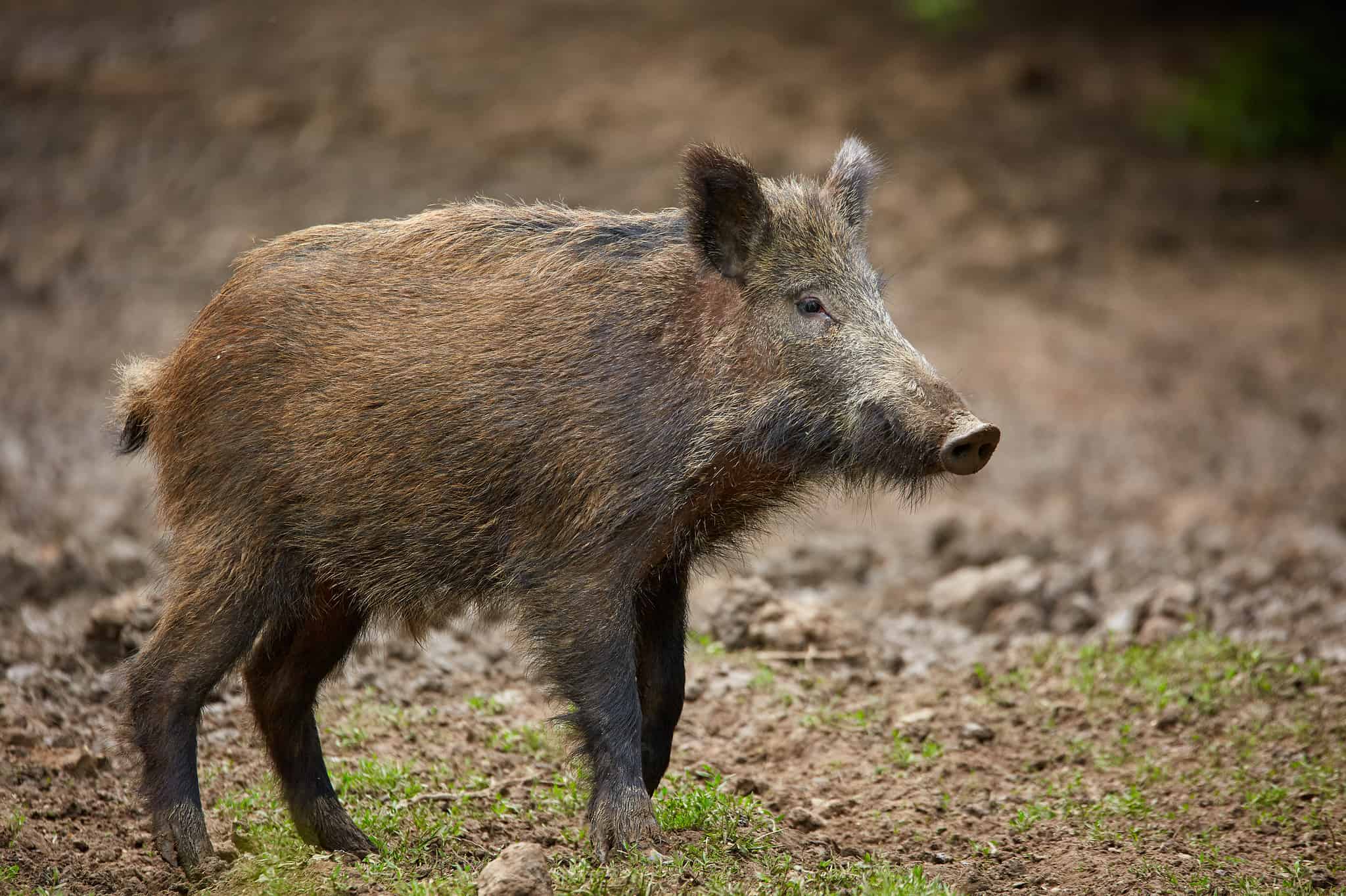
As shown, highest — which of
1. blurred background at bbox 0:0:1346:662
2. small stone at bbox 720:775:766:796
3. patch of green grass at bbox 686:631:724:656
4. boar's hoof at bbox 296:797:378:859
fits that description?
blurred background at bbox 0:0:1346:662

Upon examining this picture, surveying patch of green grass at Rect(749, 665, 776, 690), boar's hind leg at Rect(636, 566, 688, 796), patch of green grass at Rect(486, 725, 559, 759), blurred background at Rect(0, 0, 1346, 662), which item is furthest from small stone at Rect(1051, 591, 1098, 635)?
boar's hind leg at Rect(636, 566, 688, 796)

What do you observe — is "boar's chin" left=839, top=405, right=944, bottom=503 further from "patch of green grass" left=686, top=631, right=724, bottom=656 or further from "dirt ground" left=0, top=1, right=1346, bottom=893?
"patch of green grass" left=686, top=631, right=724, bottom=656

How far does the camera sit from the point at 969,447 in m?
4.29

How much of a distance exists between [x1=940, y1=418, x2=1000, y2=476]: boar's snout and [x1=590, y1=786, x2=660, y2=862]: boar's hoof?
1.29 meters

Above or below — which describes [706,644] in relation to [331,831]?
above

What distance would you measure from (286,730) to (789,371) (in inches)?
77.3

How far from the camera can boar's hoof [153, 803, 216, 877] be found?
14.7 ft

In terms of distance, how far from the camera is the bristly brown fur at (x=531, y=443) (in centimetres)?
444

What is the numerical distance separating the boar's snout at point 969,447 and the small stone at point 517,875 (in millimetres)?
1555

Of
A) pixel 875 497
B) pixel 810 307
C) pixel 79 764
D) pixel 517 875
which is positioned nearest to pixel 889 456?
pixel 810 307

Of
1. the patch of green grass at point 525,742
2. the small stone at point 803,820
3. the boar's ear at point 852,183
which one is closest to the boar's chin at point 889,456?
the boar's ear at point 852,183

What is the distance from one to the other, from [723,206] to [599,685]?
1.49 meters

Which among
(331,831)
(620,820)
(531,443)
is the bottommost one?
→ (331,831)

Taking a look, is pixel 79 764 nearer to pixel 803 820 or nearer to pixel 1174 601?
pixel 803 820
